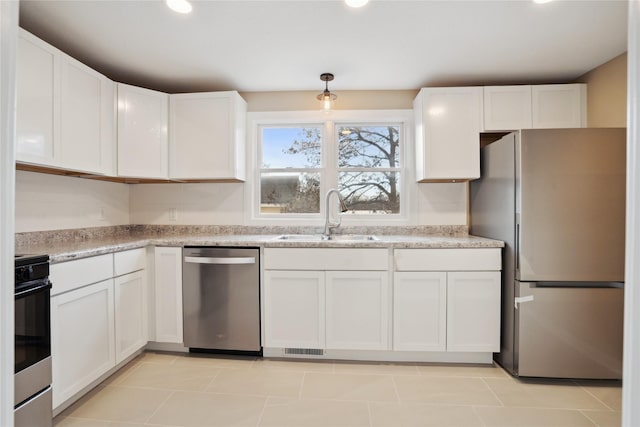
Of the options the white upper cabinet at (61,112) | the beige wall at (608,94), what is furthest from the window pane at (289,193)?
the beige wall at (608,94)

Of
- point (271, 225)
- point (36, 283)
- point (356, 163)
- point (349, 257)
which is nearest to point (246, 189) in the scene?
point (271, 225)

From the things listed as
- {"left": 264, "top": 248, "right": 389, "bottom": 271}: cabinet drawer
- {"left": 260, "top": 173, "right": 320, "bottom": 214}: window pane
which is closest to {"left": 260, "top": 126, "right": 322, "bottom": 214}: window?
{"left": 260, "top": 173, "right": 320, "bottom": 214}: window pane

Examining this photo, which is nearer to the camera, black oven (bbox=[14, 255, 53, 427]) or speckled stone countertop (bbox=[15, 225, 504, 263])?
black oven (bbox=[14, 255, 53, 427])

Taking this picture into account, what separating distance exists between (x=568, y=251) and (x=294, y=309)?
1.91 m

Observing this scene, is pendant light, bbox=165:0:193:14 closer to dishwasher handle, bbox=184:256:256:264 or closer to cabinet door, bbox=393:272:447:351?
dishwasher handle, bbox=184:256:256:264

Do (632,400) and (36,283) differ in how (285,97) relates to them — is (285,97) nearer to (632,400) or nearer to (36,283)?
(36,283)

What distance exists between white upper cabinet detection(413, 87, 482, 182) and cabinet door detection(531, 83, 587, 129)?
0.48 m

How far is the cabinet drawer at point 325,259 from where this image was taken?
2.32 m

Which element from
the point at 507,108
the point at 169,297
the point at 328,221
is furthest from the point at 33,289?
the point at 507,108

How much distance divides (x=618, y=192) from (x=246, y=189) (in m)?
2.82

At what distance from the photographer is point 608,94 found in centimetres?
238

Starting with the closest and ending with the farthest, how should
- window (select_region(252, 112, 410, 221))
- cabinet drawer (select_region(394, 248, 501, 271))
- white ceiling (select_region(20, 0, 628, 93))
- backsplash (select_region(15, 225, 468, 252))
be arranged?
white ceiling (select_region(20, 0, 628, 93)), cabinet drawer (select_region(394, 248, 501, 271)), backsplash (select_region(15, 225, 468, 252)), window (select_region(252, 112, 410, 221))

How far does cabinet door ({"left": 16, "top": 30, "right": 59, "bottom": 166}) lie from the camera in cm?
169

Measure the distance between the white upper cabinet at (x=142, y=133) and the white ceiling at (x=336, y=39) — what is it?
22 cm
